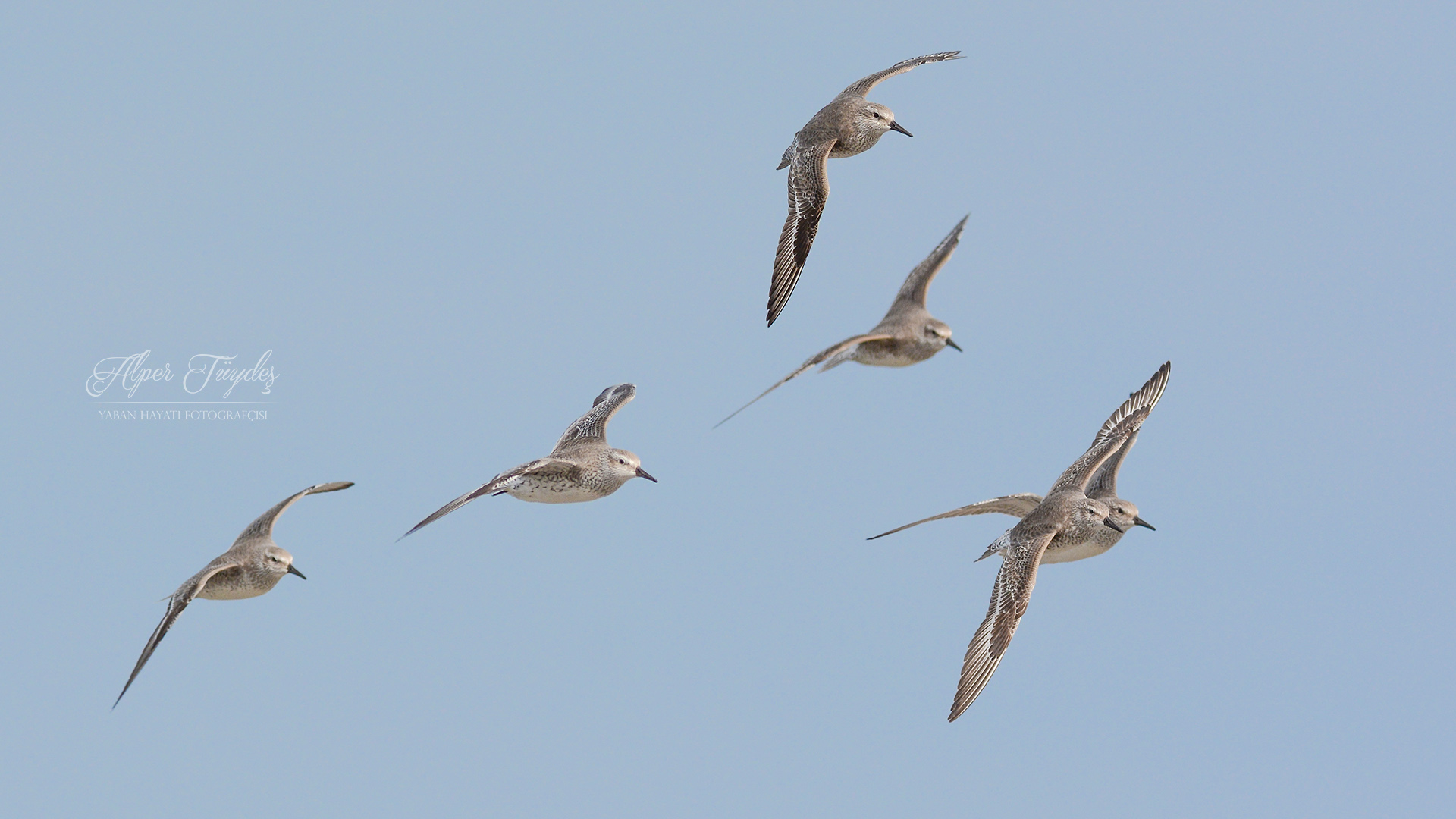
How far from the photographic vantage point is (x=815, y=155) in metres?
21.9

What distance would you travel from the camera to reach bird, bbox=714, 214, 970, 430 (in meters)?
19.7

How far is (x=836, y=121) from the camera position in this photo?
22422 mm

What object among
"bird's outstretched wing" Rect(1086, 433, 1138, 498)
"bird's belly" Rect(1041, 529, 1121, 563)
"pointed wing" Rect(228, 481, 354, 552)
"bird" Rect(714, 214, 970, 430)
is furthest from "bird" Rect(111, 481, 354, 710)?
"bird's outstretched wing" Rect(1086, 433, 1138, 498)

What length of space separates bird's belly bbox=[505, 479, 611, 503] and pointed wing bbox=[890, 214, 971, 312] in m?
4.47

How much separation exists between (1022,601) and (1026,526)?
1427 millimetres

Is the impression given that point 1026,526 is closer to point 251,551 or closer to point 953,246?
point 953,246

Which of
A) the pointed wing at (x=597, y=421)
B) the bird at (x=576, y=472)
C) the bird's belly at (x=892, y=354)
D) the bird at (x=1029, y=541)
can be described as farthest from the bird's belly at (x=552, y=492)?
the bird at (x=1029, y=541)

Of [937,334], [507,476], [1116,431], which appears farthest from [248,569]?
[1116,431]

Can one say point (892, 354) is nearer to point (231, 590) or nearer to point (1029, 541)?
point (1029, 541)

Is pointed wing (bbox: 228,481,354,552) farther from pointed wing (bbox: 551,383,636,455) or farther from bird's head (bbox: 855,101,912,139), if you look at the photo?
bird's head (bbox: 855,101,912,139)

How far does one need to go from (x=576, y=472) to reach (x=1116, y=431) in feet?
23.8

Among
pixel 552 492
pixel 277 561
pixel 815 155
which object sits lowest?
pixel 277 561

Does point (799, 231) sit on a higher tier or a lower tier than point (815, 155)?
lower

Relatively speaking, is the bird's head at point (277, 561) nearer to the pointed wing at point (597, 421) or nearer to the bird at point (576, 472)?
the bird at point (576, 472)
